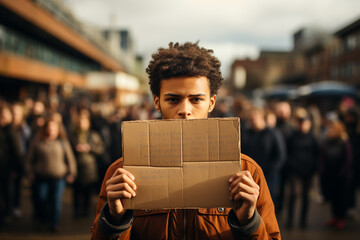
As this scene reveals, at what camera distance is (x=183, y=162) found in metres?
1.70

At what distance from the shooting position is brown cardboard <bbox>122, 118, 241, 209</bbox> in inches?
66.1

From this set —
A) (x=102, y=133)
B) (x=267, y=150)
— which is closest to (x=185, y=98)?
(x=267, y=150)

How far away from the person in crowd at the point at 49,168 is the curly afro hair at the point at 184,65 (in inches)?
172

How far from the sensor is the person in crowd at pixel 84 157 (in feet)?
22.3

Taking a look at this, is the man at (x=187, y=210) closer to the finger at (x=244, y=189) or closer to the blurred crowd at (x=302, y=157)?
the finger at (x=244, y=189)

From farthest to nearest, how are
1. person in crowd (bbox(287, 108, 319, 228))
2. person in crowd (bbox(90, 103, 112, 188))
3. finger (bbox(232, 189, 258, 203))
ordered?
person in crowd (bbox(90, 103, 112, 188))
person in crowd (bbox(287, 108, 319, 228))
finger (bbox(232, 189, 258, 203))

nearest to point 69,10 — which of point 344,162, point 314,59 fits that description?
point 344,162

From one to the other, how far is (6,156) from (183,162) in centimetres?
583

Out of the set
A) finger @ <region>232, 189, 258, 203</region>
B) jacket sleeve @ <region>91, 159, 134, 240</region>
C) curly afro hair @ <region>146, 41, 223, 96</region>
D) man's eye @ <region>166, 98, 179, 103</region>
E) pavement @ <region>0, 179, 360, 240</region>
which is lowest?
pavement @ <region>0, 179, 360, 240</region>

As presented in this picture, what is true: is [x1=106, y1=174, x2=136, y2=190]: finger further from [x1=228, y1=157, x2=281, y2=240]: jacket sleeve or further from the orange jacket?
[x1=228, y1=157, x2=281, y2=240]: jacket sleeve

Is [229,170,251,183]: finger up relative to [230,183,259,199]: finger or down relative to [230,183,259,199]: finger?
up

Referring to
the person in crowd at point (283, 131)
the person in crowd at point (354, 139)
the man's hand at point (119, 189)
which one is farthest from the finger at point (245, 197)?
the person in crowd at point (354, 139)

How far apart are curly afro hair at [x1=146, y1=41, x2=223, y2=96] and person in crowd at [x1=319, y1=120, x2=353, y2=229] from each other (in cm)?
505

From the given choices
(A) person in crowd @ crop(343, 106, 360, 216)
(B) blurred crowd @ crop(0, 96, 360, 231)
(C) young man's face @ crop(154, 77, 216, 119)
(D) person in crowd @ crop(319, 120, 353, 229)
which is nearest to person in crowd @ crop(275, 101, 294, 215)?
(B) blurred crowd @ crop(0, 96, 360, 231)
